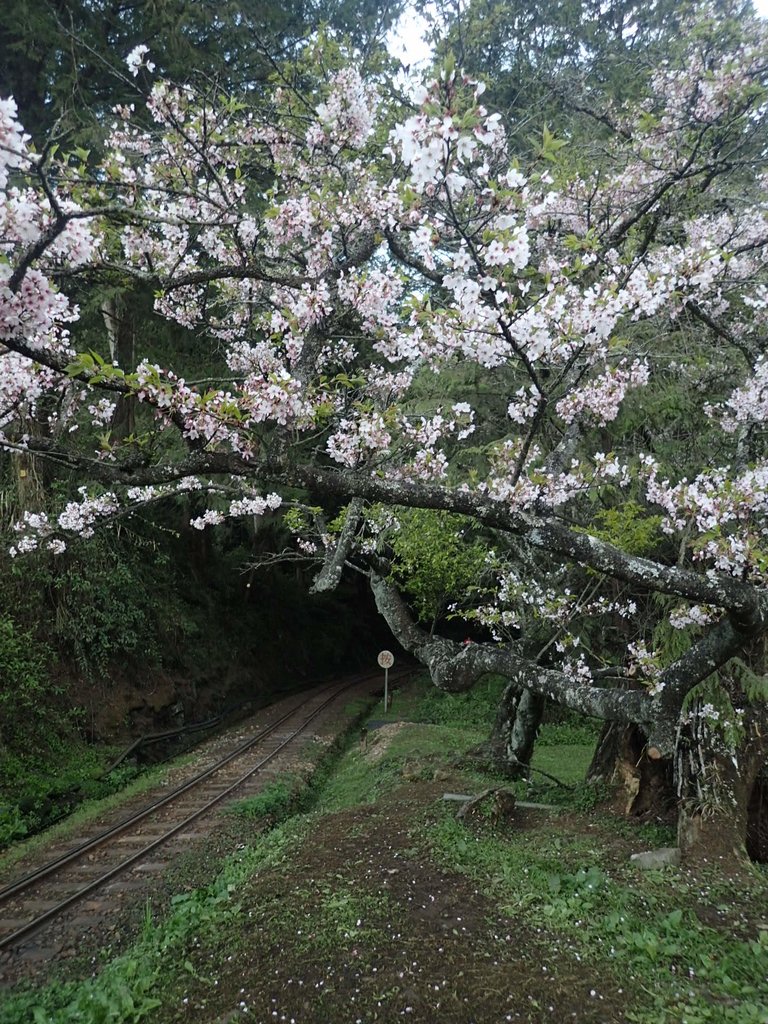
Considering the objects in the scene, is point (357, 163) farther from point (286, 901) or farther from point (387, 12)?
Answer: point (387, 12)

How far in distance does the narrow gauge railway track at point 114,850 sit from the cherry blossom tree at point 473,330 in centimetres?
419

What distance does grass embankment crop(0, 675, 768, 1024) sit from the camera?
3.75 metres

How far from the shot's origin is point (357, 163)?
6.19 m

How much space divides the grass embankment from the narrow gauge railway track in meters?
1.61

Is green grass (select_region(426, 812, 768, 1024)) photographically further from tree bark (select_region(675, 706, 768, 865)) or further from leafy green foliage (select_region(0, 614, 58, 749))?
leafy green foliage (select_region(0, 614, 58, 749))

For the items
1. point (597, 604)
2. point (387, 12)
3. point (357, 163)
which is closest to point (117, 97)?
point (387, 12)

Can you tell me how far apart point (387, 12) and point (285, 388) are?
1245cm

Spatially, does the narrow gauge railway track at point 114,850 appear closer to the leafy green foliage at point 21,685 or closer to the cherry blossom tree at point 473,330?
the leafy green foliage at point 21,685

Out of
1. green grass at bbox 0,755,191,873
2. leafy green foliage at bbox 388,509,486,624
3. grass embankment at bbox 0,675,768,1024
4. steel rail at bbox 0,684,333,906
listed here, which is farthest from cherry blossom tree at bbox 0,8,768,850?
green grass at bbox 0,755,191,873

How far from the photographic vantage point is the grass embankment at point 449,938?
12.3 ft

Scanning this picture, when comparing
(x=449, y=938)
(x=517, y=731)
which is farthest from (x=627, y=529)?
(x=517, y=731)

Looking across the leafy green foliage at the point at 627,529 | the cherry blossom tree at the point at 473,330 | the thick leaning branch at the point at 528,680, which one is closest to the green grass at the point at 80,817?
the cherry blossom tree at the point at 473,330

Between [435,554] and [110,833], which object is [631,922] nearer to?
[435,554]

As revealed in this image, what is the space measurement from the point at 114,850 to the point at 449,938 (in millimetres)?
6043
